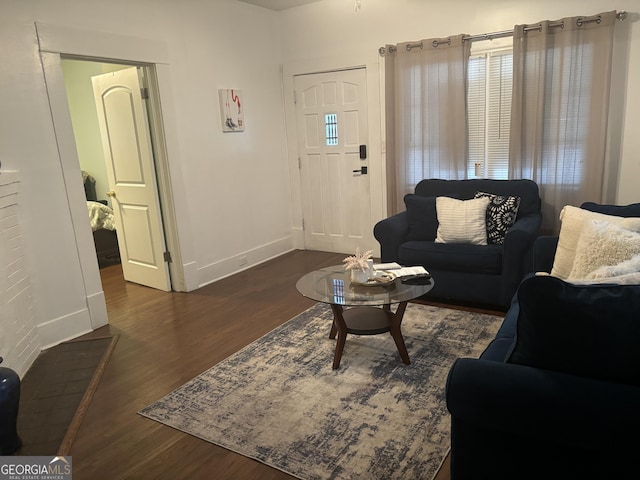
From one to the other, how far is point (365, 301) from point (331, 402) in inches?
22.5

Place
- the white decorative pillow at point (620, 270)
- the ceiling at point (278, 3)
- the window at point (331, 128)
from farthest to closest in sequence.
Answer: the window at point (331, 128)
the ceiling at point (278, 3)
the white decorative pillow at point (620, 270)

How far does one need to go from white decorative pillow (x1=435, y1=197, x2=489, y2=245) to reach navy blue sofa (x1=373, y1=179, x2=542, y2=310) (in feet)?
0.25

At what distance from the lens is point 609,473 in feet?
4.52

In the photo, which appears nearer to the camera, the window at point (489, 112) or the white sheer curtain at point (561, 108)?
the white sheer curtain at point (561, 108)

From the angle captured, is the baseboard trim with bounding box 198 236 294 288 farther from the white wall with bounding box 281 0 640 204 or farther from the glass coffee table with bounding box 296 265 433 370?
the white wall with bounding box 281 0 640 204

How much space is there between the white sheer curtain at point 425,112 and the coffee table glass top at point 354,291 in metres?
2.00

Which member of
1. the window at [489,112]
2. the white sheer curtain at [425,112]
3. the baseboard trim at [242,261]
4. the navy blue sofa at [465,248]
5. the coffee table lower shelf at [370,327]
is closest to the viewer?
the coffee table lower shelf at [370,327]

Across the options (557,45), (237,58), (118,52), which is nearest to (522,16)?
(557,45)

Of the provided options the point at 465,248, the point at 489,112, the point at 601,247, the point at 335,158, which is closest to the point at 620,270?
the point at 601,247

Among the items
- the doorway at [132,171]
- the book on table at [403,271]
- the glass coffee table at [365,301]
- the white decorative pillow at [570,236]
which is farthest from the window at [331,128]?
the white decorative pillow at [570,236]

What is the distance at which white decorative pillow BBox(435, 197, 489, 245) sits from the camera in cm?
373

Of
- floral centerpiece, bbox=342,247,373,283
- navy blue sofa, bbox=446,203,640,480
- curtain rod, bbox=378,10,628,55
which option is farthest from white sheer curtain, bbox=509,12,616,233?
navy blue sofa, bbox=446,203,640,480

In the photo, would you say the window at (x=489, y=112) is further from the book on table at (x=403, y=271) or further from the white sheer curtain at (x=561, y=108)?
the book on table at (x=403, y=271)

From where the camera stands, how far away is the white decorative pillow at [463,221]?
3.73 metres
